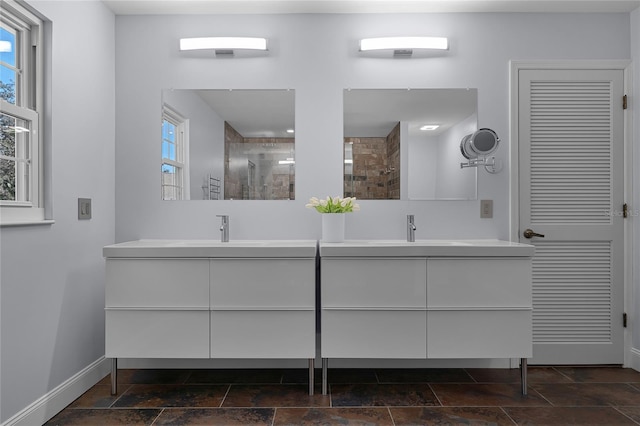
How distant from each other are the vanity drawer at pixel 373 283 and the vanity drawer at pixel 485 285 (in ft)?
0.25

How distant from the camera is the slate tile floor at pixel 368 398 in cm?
210

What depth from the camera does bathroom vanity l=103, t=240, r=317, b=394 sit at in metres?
2.28

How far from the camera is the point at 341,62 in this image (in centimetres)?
281

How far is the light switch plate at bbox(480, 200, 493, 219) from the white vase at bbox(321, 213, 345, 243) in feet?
3.16

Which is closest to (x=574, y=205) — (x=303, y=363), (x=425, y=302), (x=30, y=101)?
(x=425, y=302)

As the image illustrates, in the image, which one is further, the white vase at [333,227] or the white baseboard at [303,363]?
the white baseboard at [303,363]

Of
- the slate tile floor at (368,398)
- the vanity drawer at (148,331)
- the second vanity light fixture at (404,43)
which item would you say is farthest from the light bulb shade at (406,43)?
the slate tile floor at (368,398)

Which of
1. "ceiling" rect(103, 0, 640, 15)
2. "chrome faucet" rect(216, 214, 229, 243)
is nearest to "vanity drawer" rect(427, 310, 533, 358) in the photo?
"chrome faucet" rect(216, 214, 229, 243)

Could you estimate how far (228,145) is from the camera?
281 cm

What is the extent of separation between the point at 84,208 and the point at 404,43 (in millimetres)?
2188

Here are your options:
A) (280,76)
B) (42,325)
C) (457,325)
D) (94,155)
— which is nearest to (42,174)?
(94,155)

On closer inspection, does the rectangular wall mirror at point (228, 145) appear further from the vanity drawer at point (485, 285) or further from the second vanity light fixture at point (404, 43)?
the vanity drawer at point (485, 285)

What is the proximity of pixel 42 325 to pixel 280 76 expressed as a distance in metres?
1.97

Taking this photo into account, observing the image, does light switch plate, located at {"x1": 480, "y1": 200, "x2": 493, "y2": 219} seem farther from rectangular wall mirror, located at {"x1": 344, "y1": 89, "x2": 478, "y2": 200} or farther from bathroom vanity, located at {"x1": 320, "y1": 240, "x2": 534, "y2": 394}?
bathroom vanity, located at {"x1": 320, "y1": 240, "x2": 534, "y2": 394}
